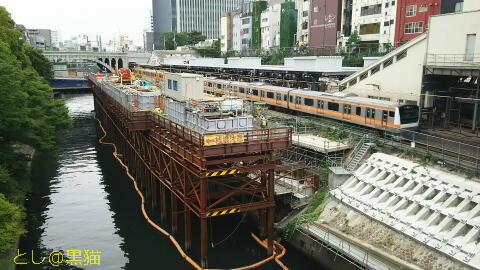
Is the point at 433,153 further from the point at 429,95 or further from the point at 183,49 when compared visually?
the point at 183,49

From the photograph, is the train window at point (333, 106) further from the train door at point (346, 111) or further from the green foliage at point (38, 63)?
the green foliage at point (38, 63)

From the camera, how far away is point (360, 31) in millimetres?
55281

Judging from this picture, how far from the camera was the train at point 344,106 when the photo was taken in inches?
989

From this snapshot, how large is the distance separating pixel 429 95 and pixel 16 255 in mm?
25628

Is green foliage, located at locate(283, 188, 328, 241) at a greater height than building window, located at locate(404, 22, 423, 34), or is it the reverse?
building window, located at locate(404, 22, 423, 34)

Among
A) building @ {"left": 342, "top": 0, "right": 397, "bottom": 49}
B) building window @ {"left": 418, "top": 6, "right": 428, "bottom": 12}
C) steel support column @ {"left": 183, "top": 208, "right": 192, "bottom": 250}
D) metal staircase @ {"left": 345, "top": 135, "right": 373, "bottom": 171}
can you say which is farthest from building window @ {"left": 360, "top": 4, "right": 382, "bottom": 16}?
steel support column @ {"left": 183, "top": 208, "right": 192, "bottom": 250}

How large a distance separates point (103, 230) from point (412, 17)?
4011cm

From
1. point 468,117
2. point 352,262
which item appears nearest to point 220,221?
point 352,262

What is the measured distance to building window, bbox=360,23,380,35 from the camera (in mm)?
52069

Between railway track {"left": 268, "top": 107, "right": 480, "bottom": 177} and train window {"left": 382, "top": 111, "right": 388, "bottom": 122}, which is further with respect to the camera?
train window {"left": 382, "top": 111, "right": 388, "bottom": 122}

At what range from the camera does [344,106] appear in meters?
29.1

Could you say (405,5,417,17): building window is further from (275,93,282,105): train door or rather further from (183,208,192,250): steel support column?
(183,208,192,250): steel support column

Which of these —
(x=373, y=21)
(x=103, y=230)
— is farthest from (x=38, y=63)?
(x=373, y=21)

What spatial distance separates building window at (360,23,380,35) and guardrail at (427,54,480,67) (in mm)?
27793
